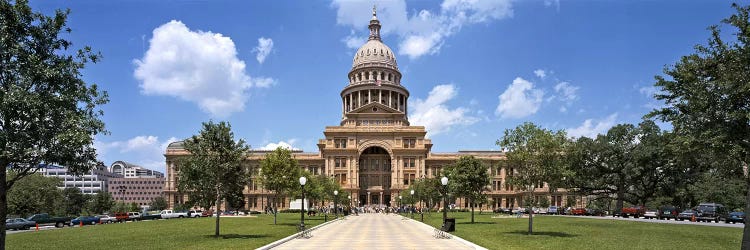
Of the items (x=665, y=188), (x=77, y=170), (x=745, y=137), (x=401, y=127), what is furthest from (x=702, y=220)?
(x=401, y=127)

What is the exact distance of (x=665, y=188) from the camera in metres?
82.3

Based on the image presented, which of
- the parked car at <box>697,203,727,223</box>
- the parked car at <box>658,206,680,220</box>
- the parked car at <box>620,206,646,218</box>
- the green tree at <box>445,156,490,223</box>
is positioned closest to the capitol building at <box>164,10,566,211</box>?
the parked car at <box>620,206,646,218</box>

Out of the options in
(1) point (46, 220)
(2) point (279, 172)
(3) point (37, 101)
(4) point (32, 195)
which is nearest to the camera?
(3) point (37, 101)

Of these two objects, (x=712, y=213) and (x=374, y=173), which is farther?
(x=374, y=173)

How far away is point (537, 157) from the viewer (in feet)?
111

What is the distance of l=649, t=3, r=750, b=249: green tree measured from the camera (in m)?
18.3

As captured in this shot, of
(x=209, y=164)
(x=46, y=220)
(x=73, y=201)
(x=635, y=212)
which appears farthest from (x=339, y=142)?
(x=209, y=164)

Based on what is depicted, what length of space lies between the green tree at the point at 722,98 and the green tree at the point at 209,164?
24273 millimetres

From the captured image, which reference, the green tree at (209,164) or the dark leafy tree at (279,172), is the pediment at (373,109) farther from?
the green tree at (209,164)

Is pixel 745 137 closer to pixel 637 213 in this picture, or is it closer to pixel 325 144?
pixel 637 213

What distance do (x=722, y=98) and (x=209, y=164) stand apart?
1022 inches

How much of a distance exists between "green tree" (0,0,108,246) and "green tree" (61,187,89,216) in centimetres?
9747

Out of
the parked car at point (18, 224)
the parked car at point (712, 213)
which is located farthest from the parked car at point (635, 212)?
the parked car at point (18, 224)

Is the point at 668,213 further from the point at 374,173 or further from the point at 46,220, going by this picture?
the point at 374,173
